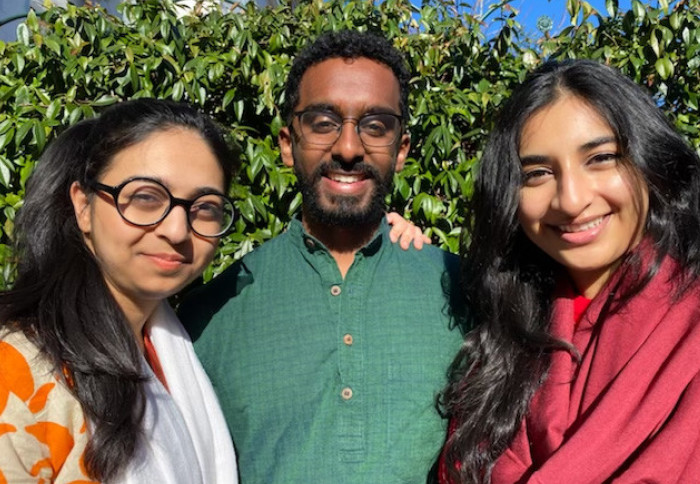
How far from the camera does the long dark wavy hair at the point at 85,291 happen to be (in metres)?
1.79

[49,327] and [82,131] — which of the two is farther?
[82,131]

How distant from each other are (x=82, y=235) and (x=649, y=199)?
4.90 ft

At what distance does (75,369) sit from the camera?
1.79 m

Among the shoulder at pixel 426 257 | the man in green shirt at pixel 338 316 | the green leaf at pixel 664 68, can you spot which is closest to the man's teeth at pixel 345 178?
the man in green shirt at pixel 338 316

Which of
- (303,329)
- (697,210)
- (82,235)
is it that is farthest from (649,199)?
(82,235)

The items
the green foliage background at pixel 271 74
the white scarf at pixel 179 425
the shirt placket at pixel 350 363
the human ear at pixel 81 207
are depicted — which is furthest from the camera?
the green foliage background at pixel 271 74

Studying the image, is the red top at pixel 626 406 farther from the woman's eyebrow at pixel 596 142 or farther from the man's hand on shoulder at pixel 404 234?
the man's hand on shoulder at pixel 404 234

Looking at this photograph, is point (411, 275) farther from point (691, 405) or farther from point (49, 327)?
point (49, 327)

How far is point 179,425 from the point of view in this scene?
208cm

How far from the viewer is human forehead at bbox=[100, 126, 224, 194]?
1993 millimetres

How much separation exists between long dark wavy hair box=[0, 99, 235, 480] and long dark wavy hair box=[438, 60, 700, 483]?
32.1 inches

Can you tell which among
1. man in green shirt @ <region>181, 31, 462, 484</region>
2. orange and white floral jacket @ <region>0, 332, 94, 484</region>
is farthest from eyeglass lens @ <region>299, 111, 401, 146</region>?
orange and white floral jacket @ <region>0, 332, 94, 484</region>

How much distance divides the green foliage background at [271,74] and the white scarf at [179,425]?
2.58 ft

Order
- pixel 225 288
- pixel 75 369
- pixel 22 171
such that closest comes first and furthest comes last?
pixel 75 369
pixel 225 288
pixel 22 171
